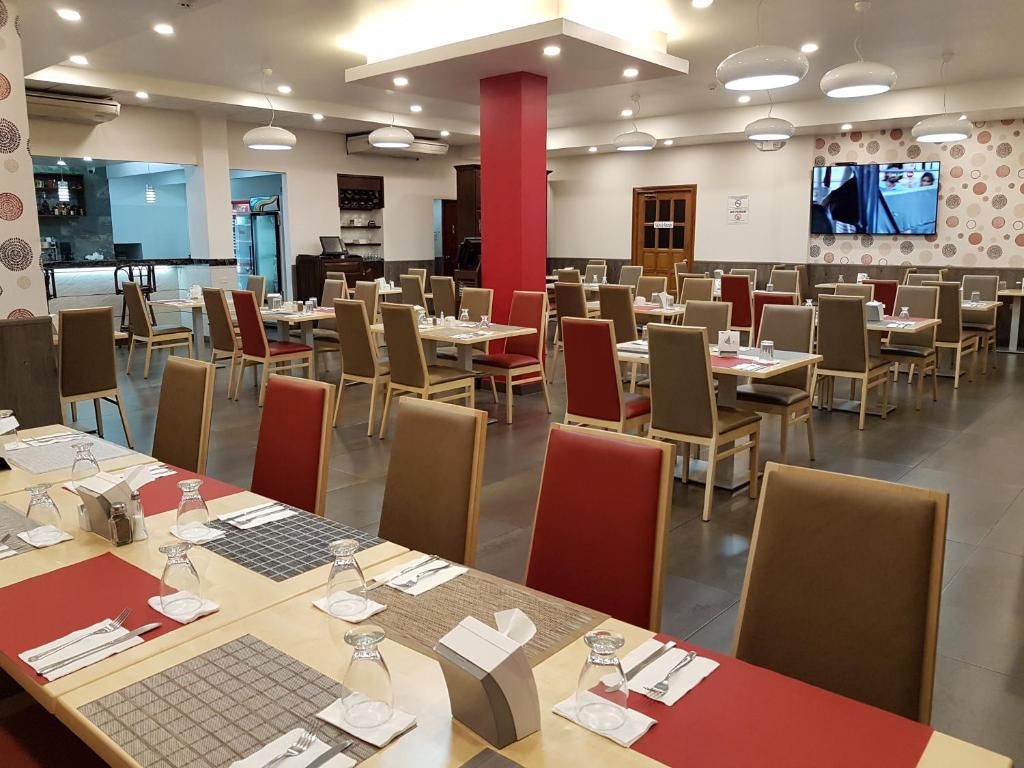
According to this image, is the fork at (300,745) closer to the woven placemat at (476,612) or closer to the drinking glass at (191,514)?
the woven placemat at (476,612)

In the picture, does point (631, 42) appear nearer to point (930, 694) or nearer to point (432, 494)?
point (432, 494)

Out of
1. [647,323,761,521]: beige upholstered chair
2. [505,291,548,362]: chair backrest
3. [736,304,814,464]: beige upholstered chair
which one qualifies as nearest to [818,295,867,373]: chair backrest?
[736,304,814,464]: beige upholstered chair

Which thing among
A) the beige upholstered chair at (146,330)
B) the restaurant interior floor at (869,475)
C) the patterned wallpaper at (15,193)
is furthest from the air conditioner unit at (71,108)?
the patterned wallpaper at (15,193)

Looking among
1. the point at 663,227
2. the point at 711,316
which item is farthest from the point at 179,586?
the point at 663,227

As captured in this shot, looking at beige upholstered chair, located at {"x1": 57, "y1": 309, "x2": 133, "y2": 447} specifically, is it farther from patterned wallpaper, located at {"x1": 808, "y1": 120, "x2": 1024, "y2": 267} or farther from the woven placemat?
patterned wallpaper, located at {"x1": 808, "y1": 120, "x2": 1024, "y2": 267}

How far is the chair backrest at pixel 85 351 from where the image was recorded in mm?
5000

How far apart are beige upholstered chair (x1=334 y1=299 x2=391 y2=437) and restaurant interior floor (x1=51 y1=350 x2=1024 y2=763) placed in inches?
14.1

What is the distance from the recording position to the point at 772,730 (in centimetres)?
123

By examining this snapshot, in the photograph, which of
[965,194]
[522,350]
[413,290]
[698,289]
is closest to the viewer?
[522,350]

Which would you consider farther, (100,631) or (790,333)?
(790,333)

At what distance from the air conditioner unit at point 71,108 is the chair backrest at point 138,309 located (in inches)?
102

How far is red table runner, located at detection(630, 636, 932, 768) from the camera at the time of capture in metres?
1.16

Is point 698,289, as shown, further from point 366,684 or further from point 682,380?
point 366,684

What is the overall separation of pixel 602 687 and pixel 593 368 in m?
3.25
